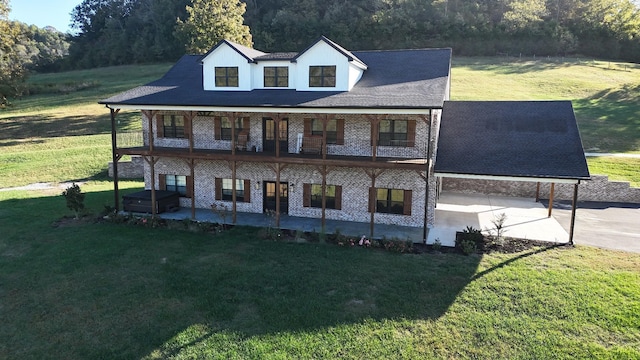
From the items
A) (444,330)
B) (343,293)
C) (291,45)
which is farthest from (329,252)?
(291,45)

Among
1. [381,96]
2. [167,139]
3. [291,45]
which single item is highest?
[291,45]

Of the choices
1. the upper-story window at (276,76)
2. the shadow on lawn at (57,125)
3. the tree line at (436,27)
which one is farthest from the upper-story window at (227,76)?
the tree line at (436,27)

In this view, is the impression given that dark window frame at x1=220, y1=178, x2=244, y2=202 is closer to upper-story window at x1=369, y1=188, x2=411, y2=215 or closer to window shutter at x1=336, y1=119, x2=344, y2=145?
window shutter at x1=336, y1=119, x2=344, y2=145

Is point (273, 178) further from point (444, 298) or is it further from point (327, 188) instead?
point (444, 298)

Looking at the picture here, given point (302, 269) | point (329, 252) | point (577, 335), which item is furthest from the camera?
point (329, 252)

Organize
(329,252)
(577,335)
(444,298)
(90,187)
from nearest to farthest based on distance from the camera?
1. (577,335)
2. (444,298)
3. (329,252)
4. (90,187)

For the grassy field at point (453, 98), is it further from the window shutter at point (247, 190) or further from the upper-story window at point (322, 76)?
the upper-story window at point (322, 76)

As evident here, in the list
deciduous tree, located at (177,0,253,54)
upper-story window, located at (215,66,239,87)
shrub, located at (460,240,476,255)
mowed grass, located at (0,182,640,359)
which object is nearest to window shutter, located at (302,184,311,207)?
mowed grass, located at (0,182,640,359)
